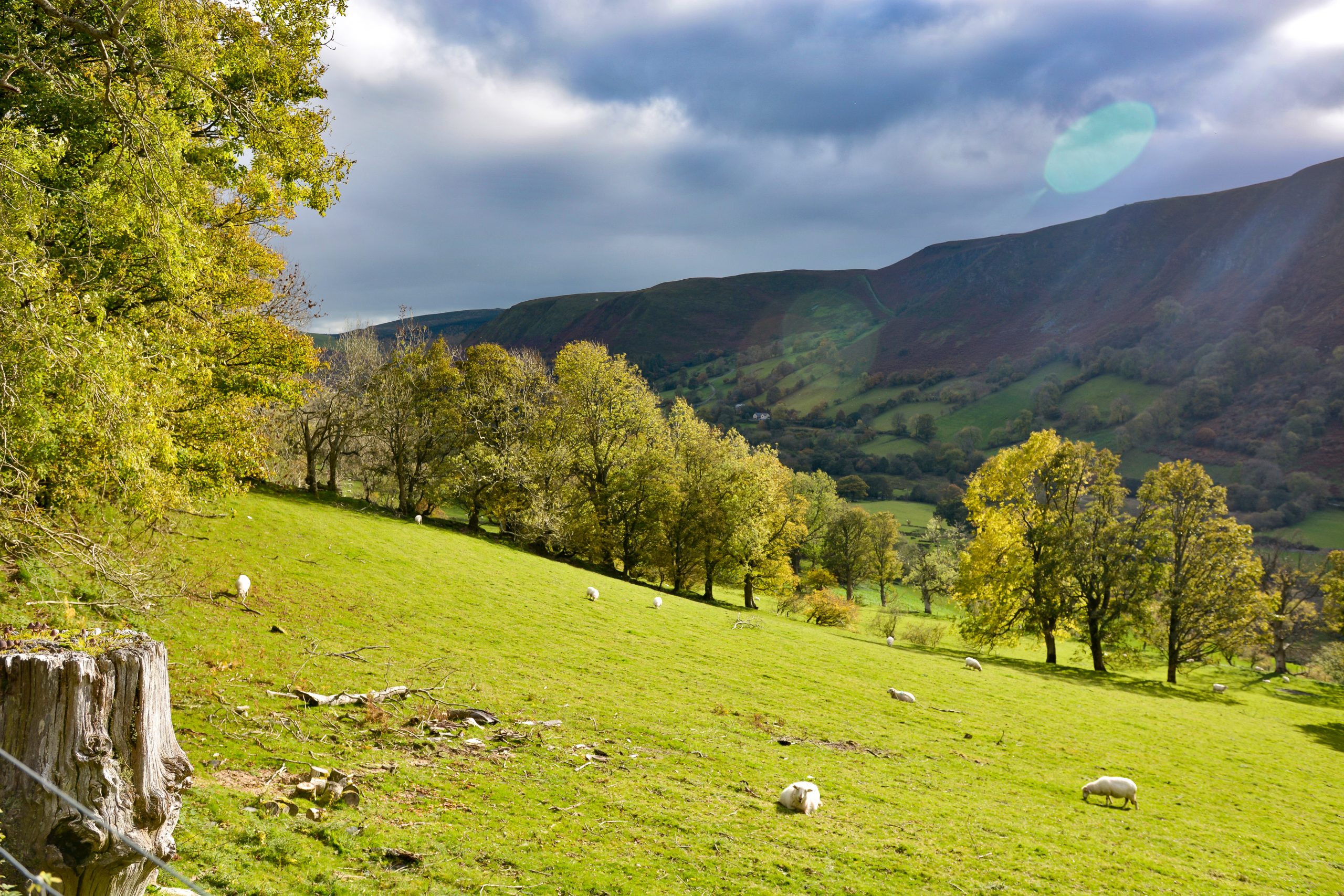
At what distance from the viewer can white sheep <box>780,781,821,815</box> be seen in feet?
38.4

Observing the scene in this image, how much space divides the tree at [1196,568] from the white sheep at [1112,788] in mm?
31427

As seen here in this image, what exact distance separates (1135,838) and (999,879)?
19.2 feet

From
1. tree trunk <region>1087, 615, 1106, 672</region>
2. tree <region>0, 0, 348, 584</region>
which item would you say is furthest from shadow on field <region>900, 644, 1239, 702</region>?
tree <region>0, 0, 348, 584</region>

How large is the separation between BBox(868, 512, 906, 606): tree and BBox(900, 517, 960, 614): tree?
2.01 meters

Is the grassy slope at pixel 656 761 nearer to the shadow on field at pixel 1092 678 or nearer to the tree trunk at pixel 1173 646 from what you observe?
the shadow on field at pixel 1092 678

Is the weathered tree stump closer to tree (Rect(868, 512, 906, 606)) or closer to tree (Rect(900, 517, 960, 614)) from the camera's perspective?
tree (Rect(900, 517, 960, 614))

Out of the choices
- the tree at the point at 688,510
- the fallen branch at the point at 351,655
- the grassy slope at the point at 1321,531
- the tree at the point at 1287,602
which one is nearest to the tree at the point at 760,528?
the tree at the point at 688,510

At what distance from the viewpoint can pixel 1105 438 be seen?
174 meters

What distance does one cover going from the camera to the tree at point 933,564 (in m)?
71.5

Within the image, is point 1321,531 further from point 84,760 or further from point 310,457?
point 84,760

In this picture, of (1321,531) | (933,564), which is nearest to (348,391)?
(933,564)

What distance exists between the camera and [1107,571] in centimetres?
4119

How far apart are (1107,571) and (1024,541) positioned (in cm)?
492

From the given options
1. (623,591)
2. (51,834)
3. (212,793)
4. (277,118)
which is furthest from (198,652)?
(623,591)
